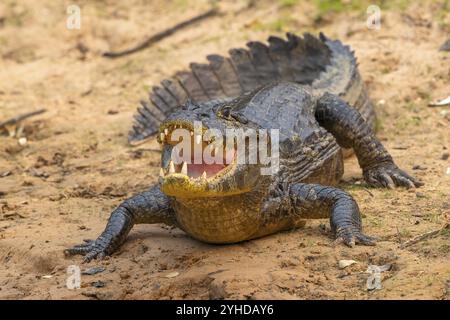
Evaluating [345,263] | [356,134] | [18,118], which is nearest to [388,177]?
[356,134]

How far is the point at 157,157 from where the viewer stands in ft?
23.8

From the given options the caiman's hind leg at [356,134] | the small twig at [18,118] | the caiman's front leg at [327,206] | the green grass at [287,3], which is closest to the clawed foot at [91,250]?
the caiman's front leg at [327,206]

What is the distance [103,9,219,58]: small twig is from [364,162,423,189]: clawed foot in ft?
14.5

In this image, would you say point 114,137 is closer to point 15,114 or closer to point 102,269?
point 15,114

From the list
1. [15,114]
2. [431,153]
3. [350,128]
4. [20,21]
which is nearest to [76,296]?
[350,128]

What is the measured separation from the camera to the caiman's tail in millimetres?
7688

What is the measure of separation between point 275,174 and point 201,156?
2.56 ft

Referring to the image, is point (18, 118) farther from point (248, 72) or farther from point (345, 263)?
point (345, 263)

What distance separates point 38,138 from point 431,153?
12.5 feet

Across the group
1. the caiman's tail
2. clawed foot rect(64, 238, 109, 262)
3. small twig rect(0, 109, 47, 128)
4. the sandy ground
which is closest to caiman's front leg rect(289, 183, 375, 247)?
the sandy ground

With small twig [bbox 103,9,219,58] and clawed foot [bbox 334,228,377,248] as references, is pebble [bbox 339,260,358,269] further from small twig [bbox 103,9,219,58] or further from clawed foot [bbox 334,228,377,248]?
small twig [bbox 103,9,219,58]

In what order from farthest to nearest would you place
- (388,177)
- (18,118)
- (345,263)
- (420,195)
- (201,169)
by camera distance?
(18,118), (388,177), (420,195), (201,169), (345,263)

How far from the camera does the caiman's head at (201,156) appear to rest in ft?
14.0

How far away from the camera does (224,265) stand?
178 inches
